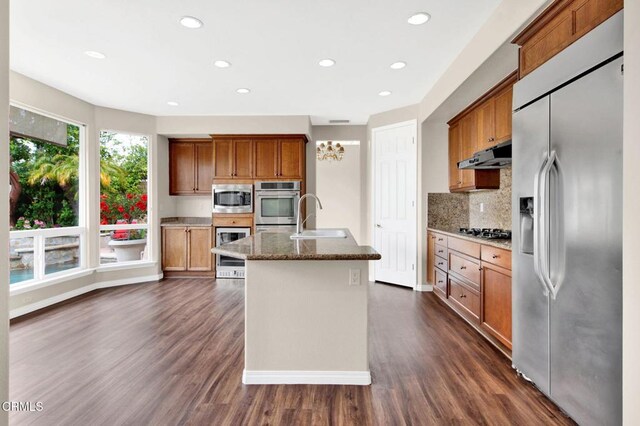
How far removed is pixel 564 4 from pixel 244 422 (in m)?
2.89

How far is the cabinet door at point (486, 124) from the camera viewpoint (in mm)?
3527

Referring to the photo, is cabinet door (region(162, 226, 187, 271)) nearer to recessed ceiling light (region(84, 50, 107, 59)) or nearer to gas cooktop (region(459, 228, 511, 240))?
recessed ceiling light (region(84, 50, 107, 59))

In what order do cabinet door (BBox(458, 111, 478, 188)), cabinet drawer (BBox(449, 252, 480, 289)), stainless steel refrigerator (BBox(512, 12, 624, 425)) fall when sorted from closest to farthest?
stainless steel refrigerator (BBox(512, 12, 624, 425)) < cabinet drawer (BBox(449, 252, 480, 289)) < cabinet door (BBox(458, 111, 478, 188))

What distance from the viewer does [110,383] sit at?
2287 millimetres

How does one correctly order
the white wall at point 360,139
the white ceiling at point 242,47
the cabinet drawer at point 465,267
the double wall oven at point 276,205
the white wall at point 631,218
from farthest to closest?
the white wall at point 360,139 < the double wall oven at point 276,205 < the cabinet drawer at point 465,267 < the white ceiling at point 242,47 < the white wall at point 631,218

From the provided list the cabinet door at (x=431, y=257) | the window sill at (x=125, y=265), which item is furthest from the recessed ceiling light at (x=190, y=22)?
the window sill at (x=125, y=265)

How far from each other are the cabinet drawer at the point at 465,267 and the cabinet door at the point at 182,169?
4.37m

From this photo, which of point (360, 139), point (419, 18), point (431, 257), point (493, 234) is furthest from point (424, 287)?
point (419, 18)

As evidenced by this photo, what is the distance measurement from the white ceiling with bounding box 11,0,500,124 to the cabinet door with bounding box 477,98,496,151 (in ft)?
2.06

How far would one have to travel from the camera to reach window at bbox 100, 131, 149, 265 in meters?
5.07

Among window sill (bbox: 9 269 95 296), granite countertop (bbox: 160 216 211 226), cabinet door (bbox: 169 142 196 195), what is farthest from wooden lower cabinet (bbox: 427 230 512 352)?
window sill (bbox: 9 269 95 296)

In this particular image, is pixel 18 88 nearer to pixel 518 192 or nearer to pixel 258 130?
pixel 258 130

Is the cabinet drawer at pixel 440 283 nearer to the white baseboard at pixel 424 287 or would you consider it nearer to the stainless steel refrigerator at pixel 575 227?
the white baseboard at pixel 424 287

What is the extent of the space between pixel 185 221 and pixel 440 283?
4328 millimetres
